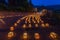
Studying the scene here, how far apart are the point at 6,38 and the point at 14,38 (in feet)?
0.47

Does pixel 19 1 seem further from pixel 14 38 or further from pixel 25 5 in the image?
pixel 14 38

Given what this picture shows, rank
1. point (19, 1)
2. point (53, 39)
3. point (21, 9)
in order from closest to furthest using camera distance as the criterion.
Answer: point (53, 39) → point (21, 9) → point (19, 1)

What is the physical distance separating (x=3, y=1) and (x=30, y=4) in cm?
381

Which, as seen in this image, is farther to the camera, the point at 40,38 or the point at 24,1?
the point at 24,1

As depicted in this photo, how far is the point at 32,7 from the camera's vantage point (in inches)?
1358

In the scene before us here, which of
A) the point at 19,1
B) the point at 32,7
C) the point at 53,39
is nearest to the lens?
the point at 53,39

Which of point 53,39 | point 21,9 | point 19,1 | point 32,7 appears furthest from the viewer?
point 19,1

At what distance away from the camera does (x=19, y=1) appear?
3966cm

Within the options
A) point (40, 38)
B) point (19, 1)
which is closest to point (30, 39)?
point (40, 38)

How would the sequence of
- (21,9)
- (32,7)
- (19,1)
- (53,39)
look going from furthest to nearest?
(19,1) < (32,7) < (21,9) < (53,39)

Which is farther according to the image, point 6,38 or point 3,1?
point 3,1

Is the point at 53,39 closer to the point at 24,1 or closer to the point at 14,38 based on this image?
the point at 14,38

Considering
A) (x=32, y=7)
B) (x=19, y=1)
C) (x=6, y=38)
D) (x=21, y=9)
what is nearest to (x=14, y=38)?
(x=6, y=38)

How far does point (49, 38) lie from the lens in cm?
471
